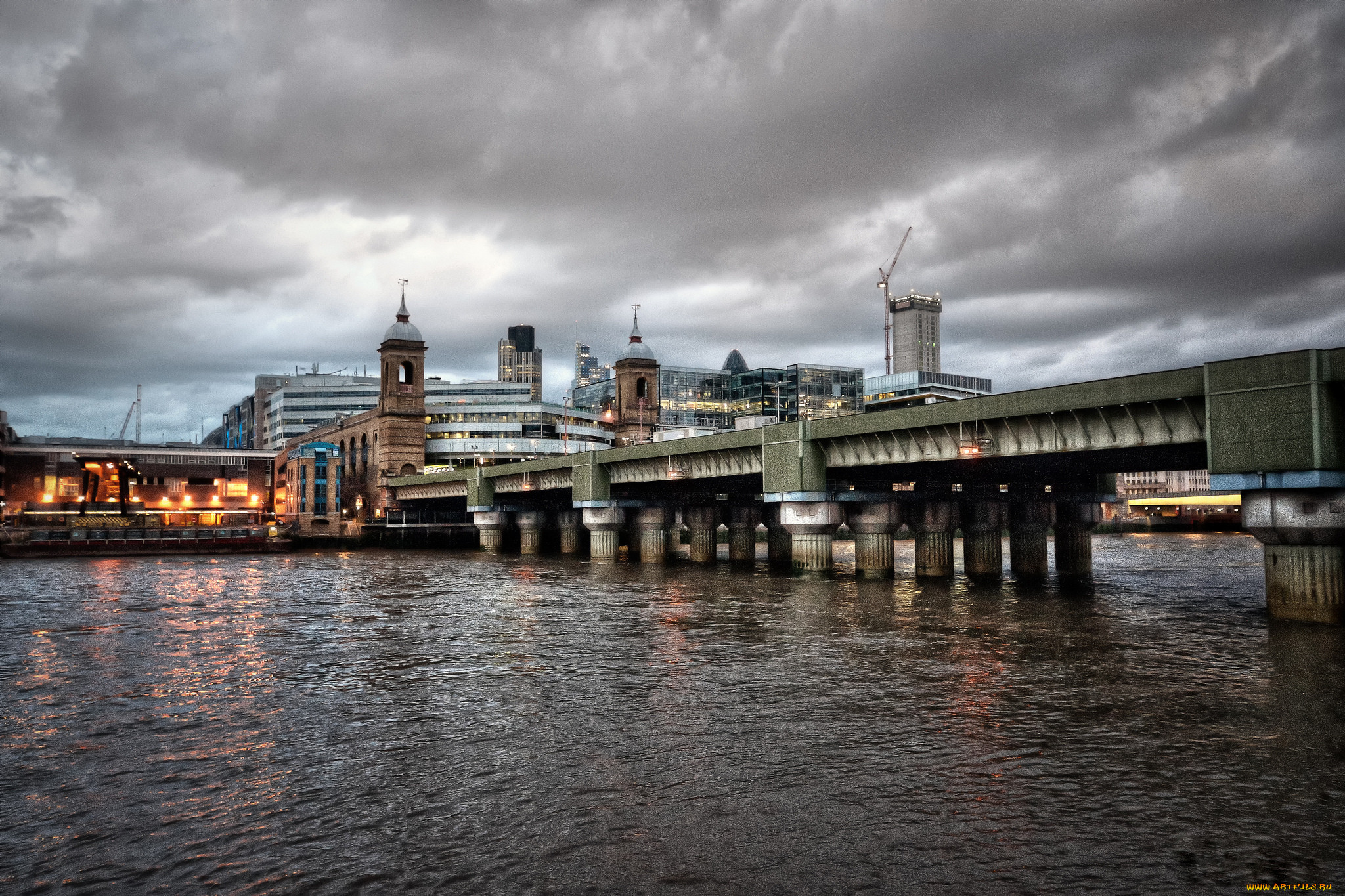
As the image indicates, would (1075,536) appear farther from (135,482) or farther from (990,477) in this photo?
(135,482)

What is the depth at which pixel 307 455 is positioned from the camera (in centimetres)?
17212

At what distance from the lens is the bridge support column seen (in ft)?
218

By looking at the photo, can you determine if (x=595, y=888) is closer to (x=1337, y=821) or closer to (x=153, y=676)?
(x=1337, y=821)

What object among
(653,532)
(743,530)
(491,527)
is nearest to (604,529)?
(653,532)

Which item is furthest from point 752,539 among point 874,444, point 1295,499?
point 1295,499

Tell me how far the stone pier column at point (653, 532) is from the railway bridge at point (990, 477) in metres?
0.22

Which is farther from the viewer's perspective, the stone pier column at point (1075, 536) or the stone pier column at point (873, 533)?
the stone pier column at point (1075, 536)

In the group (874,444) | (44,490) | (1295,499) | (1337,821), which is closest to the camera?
(1337,821)

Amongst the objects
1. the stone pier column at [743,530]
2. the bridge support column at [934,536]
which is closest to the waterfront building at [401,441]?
the stone pier column at [743,530]

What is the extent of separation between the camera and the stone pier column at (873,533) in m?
64.0

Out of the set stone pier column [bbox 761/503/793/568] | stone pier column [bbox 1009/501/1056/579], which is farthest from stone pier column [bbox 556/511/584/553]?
stone pier column [bbox 1009/501/1056/579]

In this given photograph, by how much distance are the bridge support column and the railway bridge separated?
14 centimetres

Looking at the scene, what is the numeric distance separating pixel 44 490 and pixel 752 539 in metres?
149

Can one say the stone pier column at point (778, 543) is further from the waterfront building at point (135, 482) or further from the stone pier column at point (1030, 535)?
the waterfront building at point (135, 482)
